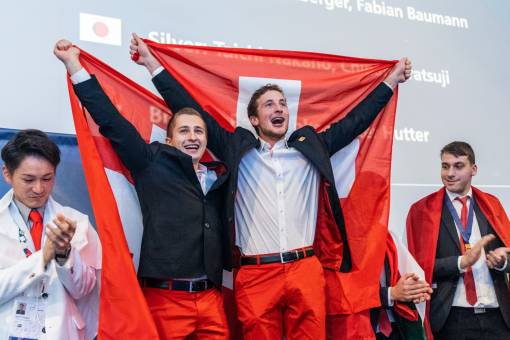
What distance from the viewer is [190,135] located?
2.04 metres

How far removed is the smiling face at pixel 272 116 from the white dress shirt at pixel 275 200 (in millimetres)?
58

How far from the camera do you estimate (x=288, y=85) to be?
246 cm

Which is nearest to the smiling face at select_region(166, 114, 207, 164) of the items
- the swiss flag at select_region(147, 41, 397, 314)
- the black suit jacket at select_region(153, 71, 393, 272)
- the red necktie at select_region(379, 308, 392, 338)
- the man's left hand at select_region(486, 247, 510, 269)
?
the black suit jacket at select_region(153, 71, 393, 272)

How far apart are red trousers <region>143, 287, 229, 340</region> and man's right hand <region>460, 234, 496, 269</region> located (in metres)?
1.19

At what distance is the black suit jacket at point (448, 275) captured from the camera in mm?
2389

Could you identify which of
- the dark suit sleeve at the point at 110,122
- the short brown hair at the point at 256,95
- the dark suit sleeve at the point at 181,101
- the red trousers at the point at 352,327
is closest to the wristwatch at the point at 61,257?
the dark suit sleeve at the point at 110,122

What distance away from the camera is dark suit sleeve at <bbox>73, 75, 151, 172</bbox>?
1.87 metres

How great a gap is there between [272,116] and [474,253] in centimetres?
111

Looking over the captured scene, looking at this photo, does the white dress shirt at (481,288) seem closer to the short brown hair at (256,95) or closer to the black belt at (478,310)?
the black belt at (478,310)

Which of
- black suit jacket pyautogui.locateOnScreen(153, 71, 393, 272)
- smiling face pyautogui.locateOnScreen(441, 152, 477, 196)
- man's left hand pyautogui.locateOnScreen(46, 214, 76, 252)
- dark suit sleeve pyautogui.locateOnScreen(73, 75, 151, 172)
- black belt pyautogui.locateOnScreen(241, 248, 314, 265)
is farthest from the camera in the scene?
smiling face pyautogui.locateOnScreen(441, 152, 477, 196)

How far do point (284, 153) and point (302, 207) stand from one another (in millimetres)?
248

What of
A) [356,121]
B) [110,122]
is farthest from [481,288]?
[110,122]

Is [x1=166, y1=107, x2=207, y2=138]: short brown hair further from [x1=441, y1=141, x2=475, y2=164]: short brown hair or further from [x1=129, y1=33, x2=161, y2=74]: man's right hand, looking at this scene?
[x1=441, y1=141, x2=475, y2=164]: short brown hair

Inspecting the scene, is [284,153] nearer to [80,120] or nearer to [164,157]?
[164,157]
